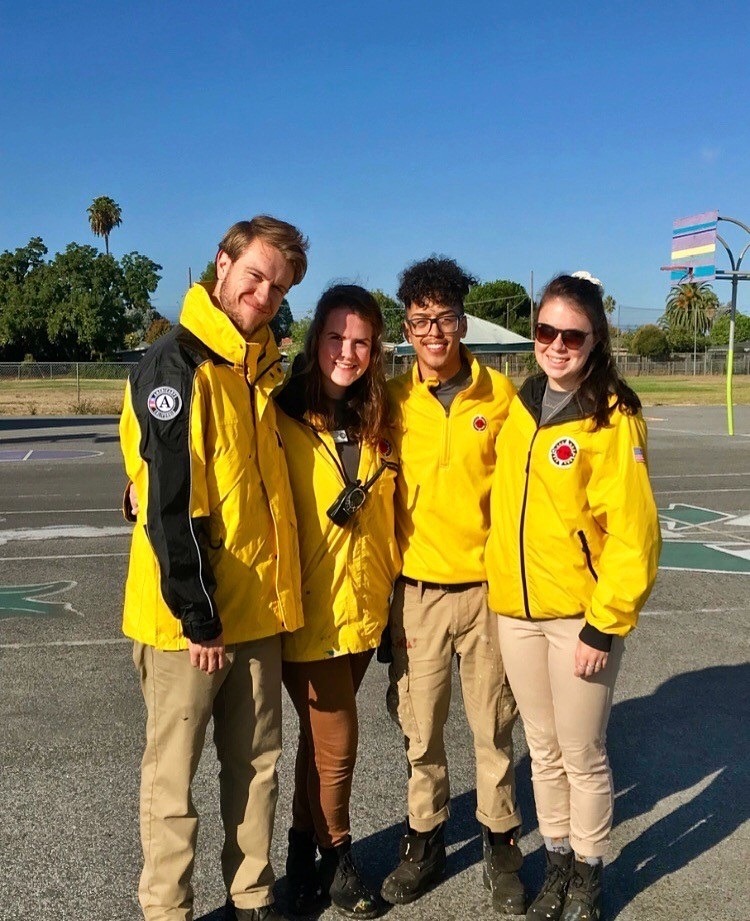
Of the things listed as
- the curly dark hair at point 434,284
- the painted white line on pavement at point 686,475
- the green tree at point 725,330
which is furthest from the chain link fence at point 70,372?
the green tree at point 725,330

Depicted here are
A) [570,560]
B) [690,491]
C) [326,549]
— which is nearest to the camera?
[570,560]

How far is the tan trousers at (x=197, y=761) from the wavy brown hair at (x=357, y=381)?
0.76 metres

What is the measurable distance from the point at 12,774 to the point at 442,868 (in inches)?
79.2

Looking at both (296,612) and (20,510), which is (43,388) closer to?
(20,510)

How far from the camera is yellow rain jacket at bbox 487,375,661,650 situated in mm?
2742

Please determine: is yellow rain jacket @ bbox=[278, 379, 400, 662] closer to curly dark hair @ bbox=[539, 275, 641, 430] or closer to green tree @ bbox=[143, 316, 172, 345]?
curly dark hair @ bbox=[539, 275, 641, 430]

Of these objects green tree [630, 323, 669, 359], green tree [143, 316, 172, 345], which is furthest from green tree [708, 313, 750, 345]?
green tree [143, 316, 172, 345]

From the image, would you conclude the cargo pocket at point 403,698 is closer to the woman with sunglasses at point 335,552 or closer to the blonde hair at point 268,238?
the woman with sunglasses at point 335,552

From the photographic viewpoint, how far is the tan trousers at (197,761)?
2.71 m

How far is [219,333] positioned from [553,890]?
6.93 ft

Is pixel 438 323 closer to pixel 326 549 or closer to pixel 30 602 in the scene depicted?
pixel 326 549

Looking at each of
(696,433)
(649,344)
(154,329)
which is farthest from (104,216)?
(696,433)

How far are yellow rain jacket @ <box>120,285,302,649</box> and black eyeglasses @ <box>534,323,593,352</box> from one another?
0.88 m

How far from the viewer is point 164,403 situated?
2.50 m
